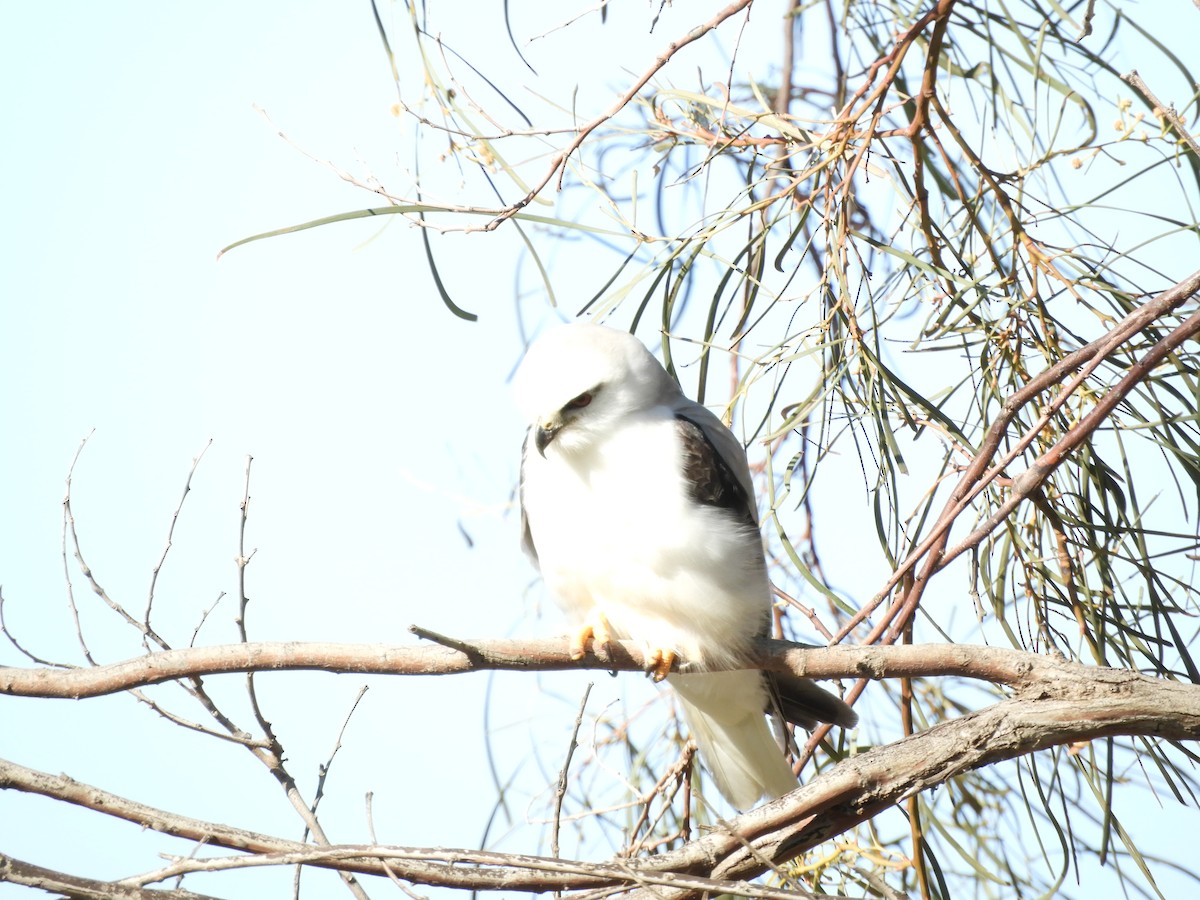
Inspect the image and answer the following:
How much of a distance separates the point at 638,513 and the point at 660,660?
43cm

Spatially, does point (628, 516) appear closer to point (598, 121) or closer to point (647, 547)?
point (647, 547)

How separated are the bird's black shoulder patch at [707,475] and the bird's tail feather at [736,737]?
0.53 metres

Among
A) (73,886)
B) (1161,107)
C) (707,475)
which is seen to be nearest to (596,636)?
(707,475)

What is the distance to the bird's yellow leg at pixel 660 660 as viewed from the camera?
3016 mm

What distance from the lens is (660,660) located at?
9.93ft

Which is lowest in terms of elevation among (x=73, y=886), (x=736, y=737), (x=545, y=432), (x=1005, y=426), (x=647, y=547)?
(x=73, y=886)

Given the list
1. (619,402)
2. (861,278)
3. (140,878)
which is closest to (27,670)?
(140,878)

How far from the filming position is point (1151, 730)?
→ 2088mm

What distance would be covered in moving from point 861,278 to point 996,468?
2.07 ft

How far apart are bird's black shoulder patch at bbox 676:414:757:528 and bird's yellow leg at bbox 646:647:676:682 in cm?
42

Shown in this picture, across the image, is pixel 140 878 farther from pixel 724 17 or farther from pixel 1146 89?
pixel 1146 89

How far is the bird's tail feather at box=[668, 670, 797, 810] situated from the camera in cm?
331

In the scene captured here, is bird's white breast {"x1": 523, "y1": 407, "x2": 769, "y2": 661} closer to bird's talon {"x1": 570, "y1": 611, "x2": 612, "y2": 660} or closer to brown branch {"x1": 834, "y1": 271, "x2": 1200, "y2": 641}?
bird's talon {"x1": 570, "y1": 611, "x2": 612, "y2": 660}

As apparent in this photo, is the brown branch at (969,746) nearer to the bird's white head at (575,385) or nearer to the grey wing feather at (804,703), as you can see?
the grey wing feather at (804,703)
